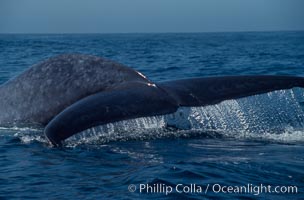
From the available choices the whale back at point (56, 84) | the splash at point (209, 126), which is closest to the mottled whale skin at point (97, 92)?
the whale back at point (56, 84)

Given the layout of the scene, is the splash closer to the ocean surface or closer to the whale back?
the ocean surface

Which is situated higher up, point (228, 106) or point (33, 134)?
point (228, 106)

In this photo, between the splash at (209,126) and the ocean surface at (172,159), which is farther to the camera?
the splash at (209,126)

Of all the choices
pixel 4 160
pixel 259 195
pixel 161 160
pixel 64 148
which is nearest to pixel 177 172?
pixel 161 160

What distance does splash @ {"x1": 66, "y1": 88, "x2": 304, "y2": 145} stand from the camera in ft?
21.3

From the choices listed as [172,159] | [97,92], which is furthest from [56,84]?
[172,159]

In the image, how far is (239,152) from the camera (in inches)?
236

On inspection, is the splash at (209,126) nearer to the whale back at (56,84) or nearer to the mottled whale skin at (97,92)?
the mottled whale skin at (97,92)

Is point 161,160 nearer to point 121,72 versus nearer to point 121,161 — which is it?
point 121,161

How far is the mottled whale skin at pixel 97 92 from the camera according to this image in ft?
17.6

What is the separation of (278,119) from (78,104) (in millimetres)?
3599

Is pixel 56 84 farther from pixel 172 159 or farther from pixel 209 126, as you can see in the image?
pixel 209 126

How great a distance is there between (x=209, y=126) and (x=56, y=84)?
1994mm

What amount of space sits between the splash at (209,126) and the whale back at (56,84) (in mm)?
489
